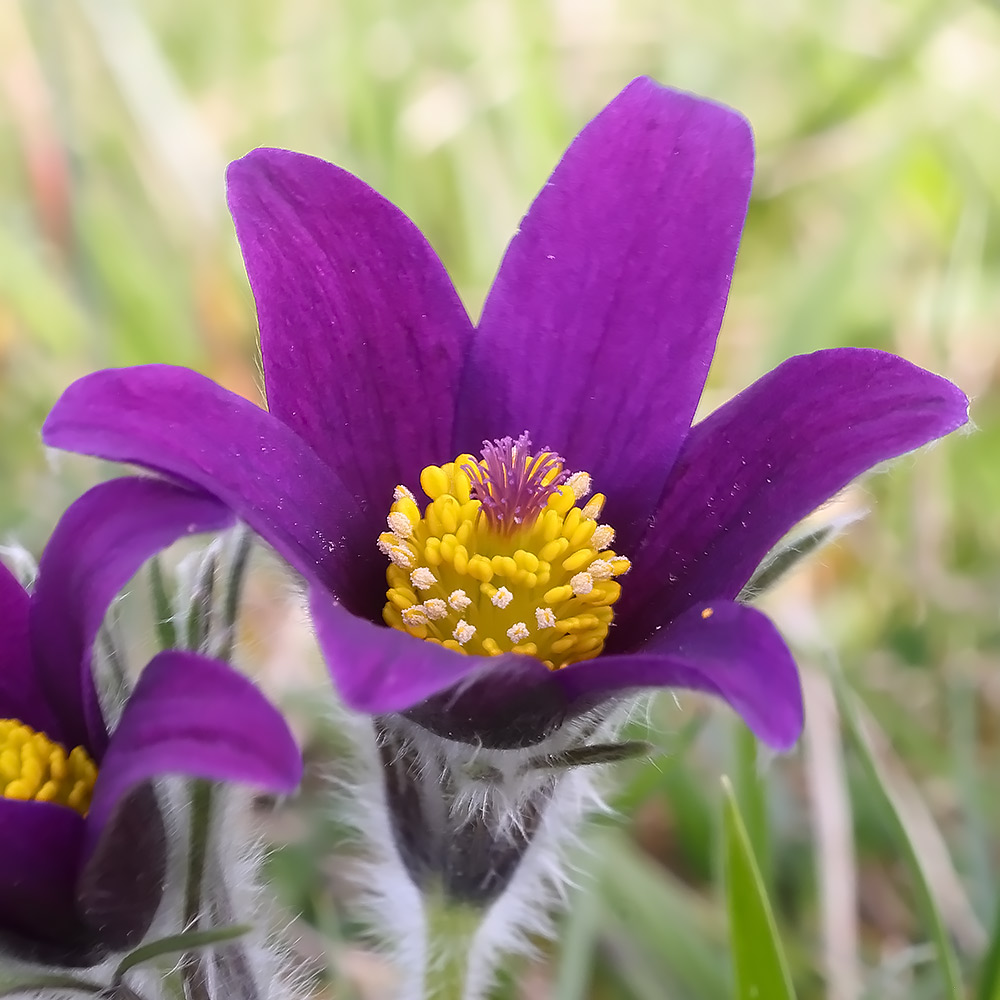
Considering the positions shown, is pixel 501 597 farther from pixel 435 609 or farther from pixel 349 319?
pixel 349 319

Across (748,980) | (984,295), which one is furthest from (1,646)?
(984,295)

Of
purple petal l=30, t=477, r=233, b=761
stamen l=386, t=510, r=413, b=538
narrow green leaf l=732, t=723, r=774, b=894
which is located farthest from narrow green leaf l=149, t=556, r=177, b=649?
narrow green leaf l=732, t=723, r=774, b=894

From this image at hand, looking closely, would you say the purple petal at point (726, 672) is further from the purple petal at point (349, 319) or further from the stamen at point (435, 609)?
the purple petal at point (349, 319)

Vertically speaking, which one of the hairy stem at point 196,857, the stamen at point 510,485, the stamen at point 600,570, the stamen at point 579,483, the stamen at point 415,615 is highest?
the stamen at point 510,485

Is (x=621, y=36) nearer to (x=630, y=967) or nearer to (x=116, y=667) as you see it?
(x=630, y=967)

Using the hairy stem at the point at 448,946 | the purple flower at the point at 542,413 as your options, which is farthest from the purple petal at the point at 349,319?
the hairy stem at the point at 448,946

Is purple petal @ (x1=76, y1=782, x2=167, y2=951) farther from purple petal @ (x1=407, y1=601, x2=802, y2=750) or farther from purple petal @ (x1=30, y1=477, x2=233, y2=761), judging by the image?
purple petal @ (x1=407, y1=601, x2=802, y2=750)
